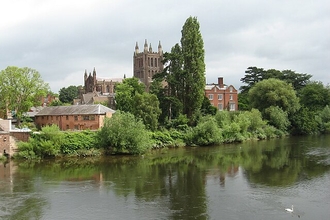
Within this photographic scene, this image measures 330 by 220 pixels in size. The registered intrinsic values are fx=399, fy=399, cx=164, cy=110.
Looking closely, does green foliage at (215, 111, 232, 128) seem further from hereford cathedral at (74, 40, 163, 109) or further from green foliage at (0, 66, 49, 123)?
hereford cathedral at (74, 40, 163, 109)

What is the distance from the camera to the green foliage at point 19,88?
181ft

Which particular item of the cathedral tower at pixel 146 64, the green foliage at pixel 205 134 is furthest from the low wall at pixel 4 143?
the cathedral tower at pixel 146 64

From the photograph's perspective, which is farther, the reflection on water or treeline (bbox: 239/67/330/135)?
treeline (bbox: 239/67/330/135)

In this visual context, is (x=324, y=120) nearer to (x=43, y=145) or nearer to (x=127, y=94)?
(x=127, y=94)

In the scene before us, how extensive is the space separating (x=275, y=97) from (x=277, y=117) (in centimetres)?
457

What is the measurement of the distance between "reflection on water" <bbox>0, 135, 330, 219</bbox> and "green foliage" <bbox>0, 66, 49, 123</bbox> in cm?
1886

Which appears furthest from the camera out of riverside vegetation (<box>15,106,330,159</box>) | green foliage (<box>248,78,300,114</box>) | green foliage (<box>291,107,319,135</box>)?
green foliage (<box>248,78,300,114</box>)

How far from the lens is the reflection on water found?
75.2 ft

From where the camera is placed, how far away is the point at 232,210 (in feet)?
74.9

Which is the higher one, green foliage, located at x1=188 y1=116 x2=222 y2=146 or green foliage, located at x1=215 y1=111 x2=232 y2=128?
green foliage, located at x1=215 y1=111 x2=232 y2=128

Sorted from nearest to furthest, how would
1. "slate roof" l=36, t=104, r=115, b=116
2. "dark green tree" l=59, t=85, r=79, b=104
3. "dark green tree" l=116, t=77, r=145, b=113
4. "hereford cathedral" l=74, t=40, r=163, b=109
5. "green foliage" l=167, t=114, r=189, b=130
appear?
1. "slate roof" l=36, t=104, r=115, b=116
2. "green foliage" l=167, t=114, r=189, b=130
3. "dark green tree" l=116, t=77, r=145, b=113
4. "hereford cathedral" l=74, t=40, r=163, b=109
5. "dark green tree" l=59, t=85, r=79, b=104

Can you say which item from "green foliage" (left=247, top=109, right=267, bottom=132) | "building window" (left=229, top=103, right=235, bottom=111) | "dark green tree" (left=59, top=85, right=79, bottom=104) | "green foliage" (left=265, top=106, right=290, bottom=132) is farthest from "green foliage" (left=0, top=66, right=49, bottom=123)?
"dark green tree" (left=59, top=85, right=79, bottom=104)

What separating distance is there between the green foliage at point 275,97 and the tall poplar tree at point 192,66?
1647 cm

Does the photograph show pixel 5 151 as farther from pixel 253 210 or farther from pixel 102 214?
pixel 253 210
